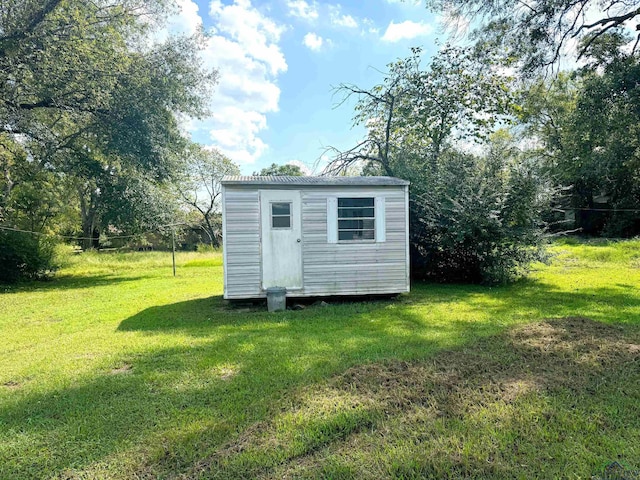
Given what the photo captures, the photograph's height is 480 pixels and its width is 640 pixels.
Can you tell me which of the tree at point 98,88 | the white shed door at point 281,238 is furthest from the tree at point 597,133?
the tree at point 98,88

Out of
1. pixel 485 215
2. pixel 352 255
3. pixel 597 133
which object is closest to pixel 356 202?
pixel 352 255

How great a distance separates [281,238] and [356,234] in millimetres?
1421

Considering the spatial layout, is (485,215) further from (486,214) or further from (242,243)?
(242,243)

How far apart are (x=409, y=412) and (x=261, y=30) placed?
12.3 meters

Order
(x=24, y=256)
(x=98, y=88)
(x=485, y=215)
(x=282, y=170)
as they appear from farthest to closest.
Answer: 1. (x=282, y=170)
2. (x=24, y=256)
3. (x=98, y=88)
4. (x=485, y=215)

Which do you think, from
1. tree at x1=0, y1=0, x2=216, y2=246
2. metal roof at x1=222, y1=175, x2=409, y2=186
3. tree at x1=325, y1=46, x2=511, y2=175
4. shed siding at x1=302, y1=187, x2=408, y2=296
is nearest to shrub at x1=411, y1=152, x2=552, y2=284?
shed siding at x1=302, y1=187, x2=408, y2=296

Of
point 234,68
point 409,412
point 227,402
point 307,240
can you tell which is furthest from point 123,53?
point 409,412

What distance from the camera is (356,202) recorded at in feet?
22.8

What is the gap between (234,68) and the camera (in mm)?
13242

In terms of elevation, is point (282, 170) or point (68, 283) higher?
point (282, 170)

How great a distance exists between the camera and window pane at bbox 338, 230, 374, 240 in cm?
694

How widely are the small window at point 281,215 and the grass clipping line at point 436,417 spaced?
377 cm

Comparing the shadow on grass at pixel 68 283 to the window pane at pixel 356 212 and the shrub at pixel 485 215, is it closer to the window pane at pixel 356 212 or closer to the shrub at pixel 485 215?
the window pane at pixel 356 212

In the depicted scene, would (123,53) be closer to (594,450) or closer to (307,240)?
(307,240)
